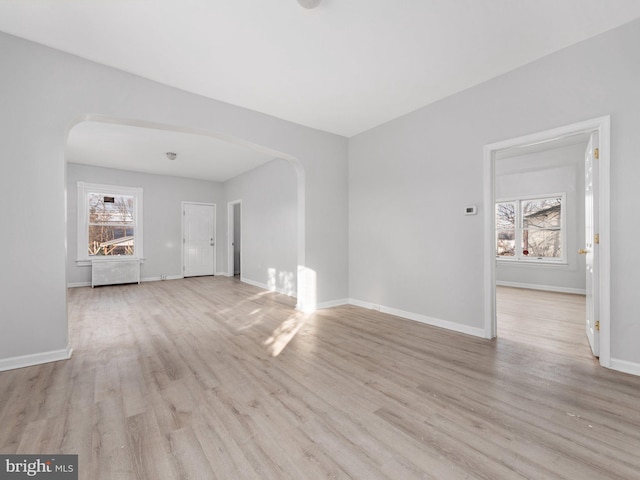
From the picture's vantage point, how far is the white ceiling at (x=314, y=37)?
226 cm

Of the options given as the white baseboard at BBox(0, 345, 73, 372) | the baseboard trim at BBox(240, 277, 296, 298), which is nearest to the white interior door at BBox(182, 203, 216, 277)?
the baseboard trim at BBox(240, 277, 296, 298)

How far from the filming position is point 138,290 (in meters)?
6.42

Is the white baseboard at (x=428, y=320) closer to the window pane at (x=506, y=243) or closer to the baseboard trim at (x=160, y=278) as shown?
the window pane at (x=506, y=243)

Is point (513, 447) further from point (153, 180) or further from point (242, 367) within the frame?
point (153, 180)

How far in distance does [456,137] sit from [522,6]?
1440 millimetres

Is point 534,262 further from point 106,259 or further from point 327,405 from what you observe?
point 106,259

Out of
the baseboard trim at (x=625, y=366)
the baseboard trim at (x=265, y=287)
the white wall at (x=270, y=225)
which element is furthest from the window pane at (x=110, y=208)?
the baseboard trim at (x=625, y=366)

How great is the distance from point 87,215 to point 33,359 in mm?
5551

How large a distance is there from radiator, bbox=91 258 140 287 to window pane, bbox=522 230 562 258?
9.44 m

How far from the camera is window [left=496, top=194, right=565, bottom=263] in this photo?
6.28m

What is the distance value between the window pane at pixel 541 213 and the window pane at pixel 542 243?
0.15 m

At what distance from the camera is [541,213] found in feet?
21.5

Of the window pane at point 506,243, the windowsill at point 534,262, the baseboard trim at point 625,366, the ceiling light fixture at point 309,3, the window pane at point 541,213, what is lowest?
the baseboard trim at point 625,366

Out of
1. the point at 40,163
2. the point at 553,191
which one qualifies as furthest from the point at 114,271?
the point at 553,191
